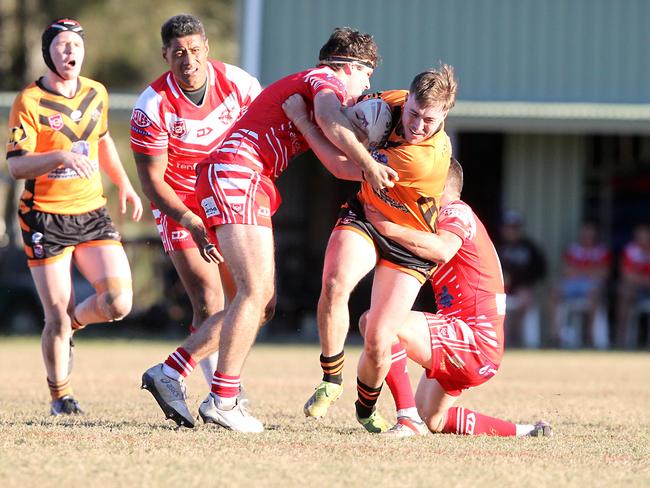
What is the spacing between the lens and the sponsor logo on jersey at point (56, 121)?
289 inches

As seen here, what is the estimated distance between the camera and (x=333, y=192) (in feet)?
66.9

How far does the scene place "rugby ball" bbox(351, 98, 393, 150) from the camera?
591 centimetres

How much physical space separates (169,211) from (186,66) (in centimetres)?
86

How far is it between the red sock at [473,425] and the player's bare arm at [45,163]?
250cm

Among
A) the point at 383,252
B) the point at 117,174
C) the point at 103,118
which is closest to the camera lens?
the point at 383,252

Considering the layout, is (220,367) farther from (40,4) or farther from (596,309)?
(40,4)

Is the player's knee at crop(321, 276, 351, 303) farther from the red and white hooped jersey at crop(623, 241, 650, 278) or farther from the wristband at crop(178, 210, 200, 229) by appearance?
the red and white hooped jersey at crop(623, 241, 650, 278)

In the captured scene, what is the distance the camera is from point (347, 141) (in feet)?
19.0

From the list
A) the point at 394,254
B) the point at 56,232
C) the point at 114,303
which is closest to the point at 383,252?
the point at 394,254

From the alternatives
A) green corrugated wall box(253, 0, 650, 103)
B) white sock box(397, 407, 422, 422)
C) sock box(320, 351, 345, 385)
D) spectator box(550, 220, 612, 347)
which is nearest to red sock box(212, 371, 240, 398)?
sock box(320, 351, 345, 385)

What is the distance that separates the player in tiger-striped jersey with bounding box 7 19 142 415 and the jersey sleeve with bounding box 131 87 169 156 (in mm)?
396

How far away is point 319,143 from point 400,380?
1307 millimetres

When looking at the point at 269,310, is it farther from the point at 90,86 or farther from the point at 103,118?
the point at 90,86

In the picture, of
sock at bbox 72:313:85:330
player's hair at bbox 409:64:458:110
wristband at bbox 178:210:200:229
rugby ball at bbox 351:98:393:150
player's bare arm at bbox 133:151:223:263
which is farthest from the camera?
sock at bbox 72:313:85:330
